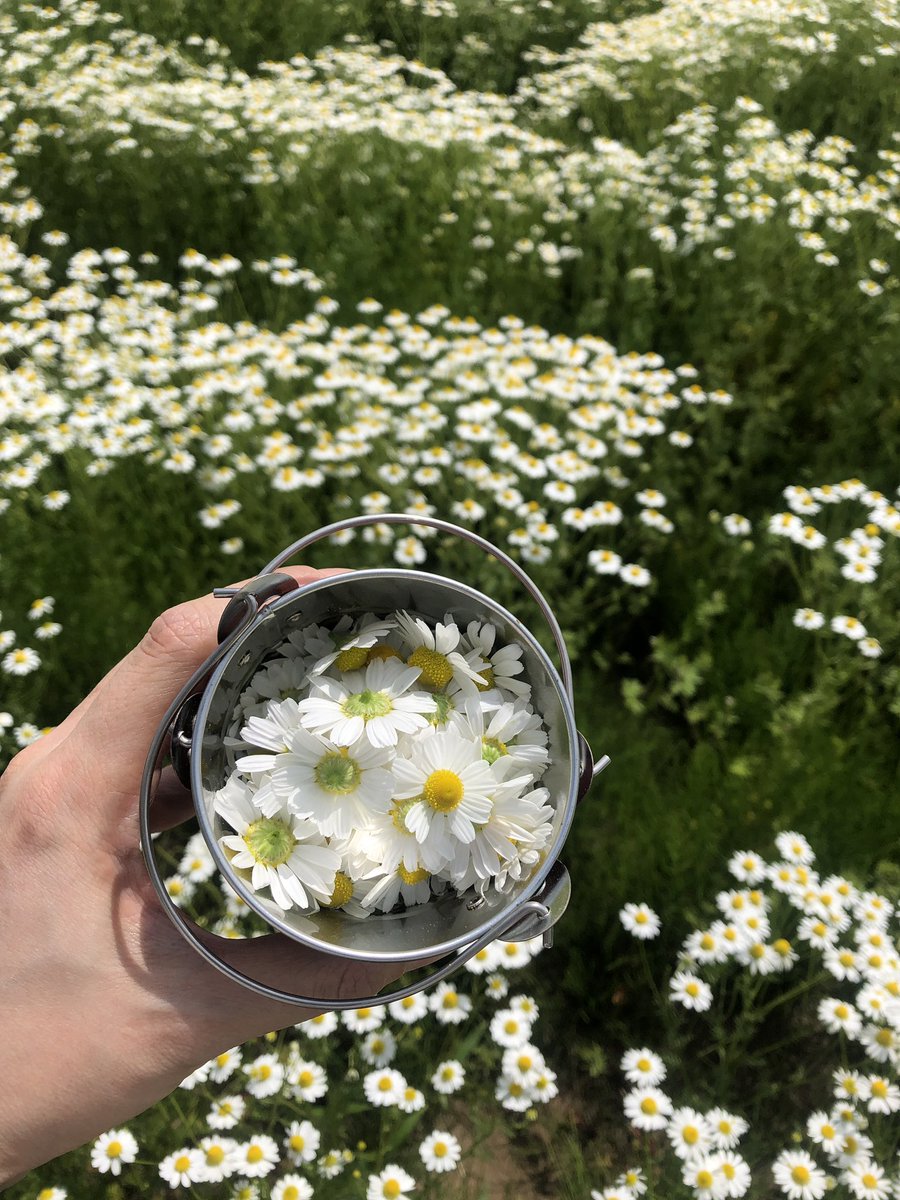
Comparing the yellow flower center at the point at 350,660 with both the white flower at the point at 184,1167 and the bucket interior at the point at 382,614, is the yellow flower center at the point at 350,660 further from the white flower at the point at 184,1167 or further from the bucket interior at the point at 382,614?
the white flower at the point at 184,1167

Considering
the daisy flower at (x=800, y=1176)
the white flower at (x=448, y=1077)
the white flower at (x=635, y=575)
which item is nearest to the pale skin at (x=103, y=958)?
the white flower at (x=448, y=1077)

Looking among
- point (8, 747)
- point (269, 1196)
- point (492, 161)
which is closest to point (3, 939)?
point (269, 1196)

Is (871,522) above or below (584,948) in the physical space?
above

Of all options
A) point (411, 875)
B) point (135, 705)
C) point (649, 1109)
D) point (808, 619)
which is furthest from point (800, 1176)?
point (135, 705)

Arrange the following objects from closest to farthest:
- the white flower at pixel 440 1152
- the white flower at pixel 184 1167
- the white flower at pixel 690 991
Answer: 1. the white flower at pixel 184 1167
2. the white flower at pixel 440 1152
3. the white flower at pixel 690 991

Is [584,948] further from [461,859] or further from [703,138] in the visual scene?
[703,138]
